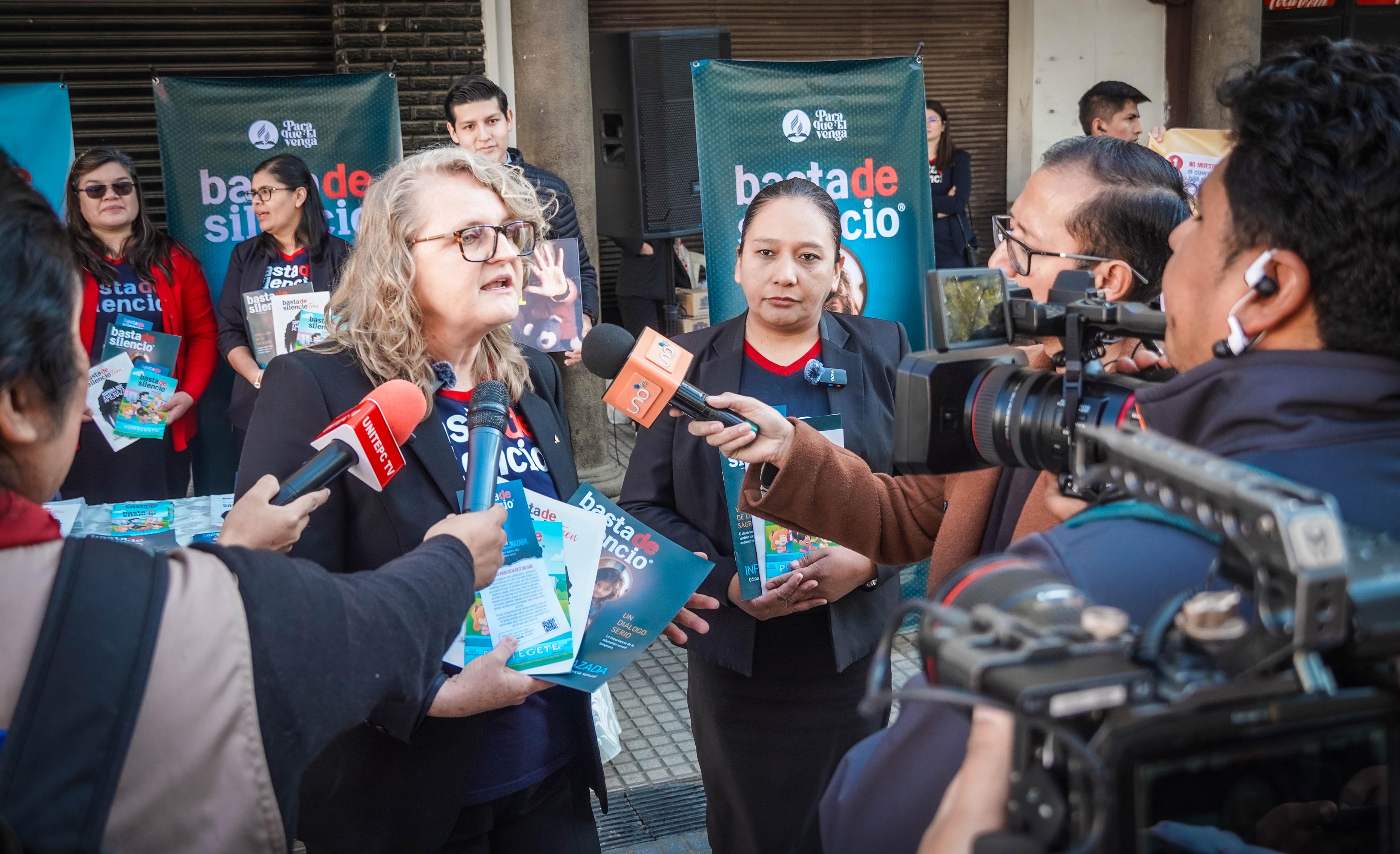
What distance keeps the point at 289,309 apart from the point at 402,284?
2800 millimetres

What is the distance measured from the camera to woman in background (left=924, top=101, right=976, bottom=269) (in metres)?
7.91

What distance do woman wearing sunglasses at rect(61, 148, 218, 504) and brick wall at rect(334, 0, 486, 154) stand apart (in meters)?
1.74

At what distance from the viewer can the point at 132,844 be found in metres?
1.18

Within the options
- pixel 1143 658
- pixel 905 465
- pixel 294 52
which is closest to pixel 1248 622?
pixel 1143 658

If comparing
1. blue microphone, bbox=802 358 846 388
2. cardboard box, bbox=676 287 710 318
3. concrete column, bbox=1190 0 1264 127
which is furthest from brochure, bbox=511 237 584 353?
concrete column, bbox=1190 0 1264 127

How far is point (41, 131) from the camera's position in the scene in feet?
17.4

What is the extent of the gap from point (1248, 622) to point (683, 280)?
7.69m

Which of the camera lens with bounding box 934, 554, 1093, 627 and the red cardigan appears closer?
the camera lens with bounding box 934, 554, 1093, 627

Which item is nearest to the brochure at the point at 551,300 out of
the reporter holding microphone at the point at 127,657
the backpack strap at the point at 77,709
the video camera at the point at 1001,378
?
the video camera at the point at 1001,378

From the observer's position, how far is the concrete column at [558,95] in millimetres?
6324

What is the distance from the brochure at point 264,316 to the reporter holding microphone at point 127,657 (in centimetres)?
382

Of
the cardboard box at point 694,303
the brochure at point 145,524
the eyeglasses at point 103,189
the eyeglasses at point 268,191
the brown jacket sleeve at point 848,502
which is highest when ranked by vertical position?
the eyeglasses at point 103,189

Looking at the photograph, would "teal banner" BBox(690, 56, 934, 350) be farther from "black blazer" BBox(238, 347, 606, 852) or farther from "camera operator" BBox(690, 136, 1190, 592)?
"black blazer" BBox(238, 347, 606, 852)

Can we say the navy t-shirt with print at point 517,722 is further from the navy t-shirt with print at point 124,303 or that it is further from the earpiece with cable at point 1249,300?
the navy t-shirt with print at point 124,303
